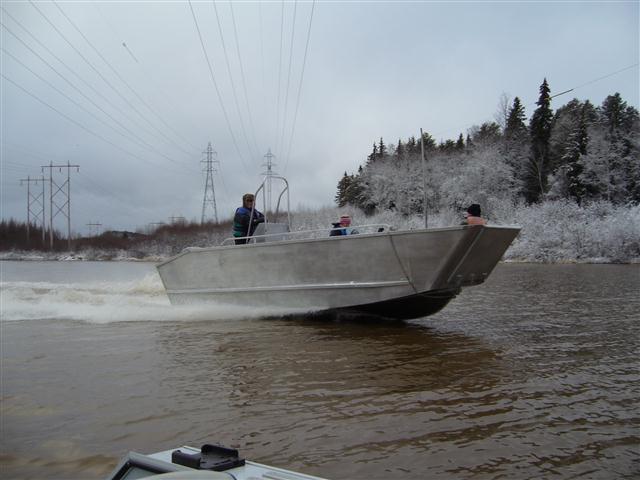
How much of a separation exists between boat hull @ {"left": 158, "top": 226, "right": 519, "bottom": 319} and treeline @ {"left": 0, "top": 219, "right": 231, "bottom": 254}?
47.1 meters

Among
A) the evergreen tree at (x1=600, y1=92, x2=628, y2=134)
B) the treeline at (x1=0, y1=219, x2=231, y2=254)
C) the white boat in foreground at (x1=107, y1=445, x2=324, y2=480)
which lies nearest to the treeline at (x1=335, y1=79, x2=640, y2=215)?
the evergreen tree at (x1=600, y1=92, x2=628, y2=134)

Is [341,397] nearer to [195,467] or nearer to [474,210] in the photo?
[195,467]

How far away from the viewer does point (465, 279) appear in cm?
796

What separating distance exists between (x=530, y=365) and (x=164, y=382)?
4266 mm

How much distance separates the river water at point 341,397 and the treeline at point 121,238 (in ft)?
162

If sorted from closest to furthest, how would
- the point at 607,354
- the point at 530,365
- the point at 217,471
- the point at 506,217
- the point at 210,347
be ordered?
the point at 217,471, the point at 530,365, the point at 607,354, the point at 210,347, the point at 506,217

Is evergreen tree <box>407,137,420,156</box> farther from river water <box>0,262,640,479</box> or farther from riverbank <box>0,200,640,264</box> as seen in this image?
river water <box>0,262,640,479</box>

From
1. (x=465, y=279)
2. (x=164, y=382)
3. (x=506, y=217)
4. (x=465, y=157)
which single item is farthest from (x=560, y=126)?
(x=164, y=382)

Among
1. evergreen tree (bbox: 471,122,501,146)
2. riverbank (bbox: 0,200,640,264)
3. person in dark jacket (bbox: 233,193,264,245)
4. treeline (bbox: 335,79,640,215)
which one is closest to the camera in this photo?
person in dark jacket (bbox: 233,193,264,245)

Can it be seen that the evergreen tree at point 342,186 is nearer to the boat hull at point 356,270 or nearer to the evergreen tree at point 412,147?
the evergreen tree at point 412,147

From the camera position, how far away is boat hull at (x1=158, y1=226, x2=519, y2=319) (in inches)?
294

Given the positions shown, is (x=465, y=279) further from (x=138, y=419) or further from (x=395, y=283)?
(x=138, y=419)

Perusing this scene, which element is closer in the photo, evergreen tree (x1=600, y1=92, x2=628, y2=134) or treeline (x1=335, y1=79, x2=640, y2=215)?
treeline (x1=335, y1=79, x2=640, y2=215)

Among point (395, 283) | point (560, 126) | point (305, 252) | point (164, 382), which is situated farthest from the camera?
point (560, 126)
